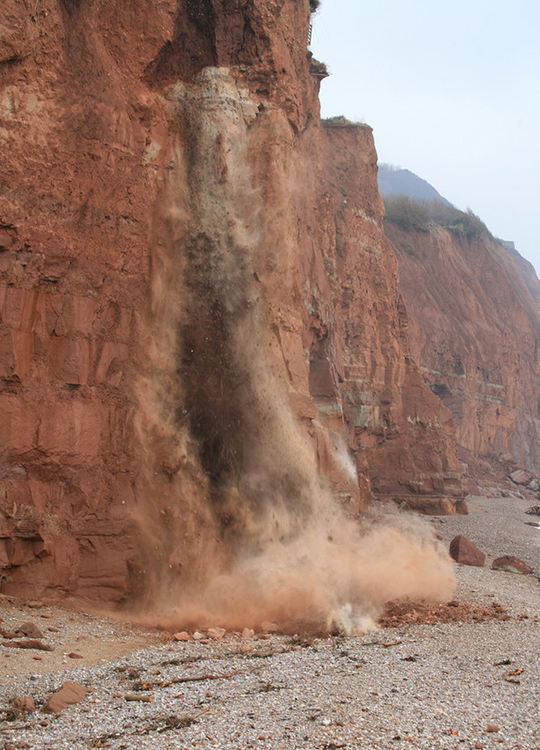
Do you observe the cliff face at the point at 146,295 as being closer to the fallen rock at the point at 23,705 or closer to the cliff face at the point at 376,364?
the fallen rock at the point at 23,705

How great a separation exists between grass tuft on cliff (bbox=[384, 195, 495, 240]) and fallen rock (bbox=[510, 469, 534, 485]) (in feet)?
59.5

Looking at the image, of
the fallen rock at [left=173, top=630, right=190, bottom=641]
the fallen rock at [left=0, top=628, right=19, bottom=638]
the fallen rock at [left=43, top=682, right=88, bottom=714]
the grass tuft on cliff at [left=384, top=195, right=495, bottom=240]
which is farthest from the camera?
the grass tuft on cliff at [left=384, top=195, right=495, bottom=240]

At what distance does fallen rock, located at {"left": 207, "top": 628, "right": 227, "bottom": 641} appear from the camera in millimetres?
9797

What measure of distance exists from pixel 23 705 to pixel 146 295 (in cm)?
655

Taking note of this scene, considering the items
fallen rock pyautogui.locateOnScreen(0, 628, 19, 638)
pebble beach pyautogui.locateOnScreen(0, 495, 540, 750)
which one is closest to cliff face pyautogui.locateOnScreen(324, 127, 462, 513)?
pebble beach pyautogui.locateOnScreen(0, 495, 540, 750)

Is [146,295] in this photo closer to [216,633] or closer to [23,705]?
[216,633]

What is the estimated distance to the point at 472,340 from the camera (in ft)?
167

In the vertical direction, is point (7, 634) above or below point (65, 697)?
above

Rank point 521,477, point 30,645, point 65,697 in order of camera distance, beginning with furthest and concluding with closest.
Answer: point 521,477 → point 30,645 → point 65,697

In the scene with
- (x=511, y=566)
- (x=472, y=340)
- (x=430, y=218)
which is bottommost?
(x=511, y=566)

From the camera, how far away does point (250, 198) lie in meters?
13.2

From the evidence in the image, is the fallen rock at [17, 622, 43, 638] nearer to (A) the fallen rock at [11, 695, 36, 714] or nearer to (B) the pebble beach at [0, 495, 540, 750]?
(B) the pebble beach at [0, 495, 540, 750]

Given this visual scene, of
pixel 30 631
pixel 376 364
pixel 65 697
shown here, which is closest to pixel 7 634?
pixel 30 631

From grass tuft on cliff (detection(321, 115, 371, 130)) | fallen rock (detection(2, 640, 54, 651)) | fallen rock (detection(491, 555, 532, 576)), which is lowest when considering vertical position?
fallen rock (detection(491, 555, 532, 576))
